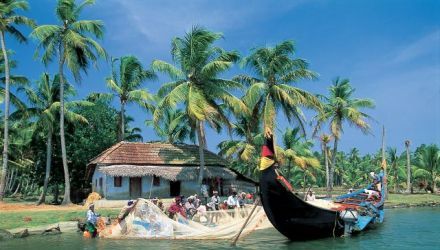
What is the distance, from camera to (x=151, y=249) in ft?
46.0

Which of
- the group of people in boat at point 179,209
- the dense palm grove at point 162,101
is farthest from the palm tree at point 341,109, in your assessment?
the group of people in boat at point 179,209

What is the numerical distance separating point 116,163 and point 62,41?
8.15 m

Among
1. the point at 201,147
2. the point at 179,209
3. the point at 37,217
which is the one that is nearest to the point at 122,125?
the point at 201,147

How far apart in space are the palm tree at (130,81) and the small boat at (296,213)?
749 inches

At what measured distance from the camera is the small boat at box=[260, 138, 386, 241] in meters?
13.9

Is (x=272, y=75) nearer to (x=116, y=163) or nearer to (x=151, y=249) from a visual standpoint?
(x=116, y=163)

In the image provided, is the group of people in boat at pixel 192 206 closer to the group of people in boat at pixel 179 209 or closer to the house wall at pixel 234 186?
the group of people in boat at pixel 179 209

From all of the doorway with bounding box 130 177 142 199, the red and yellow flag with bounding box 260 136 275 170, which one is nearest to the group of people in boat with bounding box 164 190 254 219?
the red and yellow flag with bounding box 260 136 275 170

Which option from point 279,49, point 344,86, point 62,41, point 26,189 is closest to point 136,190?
point 62,41

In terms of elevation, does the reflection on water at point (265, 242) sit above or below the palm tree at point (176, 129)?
below

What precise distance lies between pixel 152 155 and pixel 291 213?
15012 millimetres

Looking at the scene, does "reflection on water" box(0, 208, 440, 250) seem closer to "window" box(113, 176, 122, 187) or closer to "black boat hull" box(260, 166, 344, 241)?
"black boat hull" box(260, 166, 344, 241)

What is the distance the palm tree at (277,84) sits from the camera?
85.7 feet

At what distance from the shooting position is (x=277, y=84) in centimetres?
2667
